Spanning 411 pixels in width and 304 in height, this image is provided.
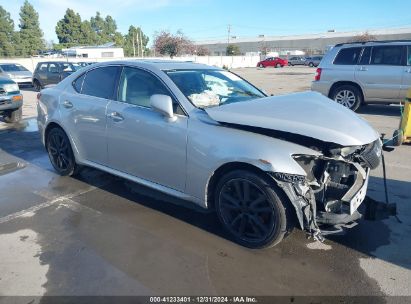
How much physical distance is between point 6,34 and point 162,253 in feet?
238

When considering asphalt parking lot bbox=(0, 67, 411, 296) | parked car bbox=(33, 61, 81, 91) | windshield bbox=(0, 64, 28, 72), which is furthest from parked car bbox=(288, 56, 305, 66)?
asphalt parking lot bbox=(0, 67, 411, 296)

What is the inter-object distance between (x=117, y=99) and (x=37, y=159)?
2887 mm

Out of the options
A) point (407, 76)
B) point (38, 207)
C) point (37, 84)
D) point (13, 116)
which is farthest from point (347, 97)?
point (37, 84)

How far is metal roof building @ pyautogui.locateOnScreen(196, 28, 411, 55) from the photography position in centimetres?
7265

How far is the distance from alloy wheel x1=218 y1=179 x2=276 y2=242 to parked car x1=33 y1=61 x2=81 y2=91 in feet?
52.7

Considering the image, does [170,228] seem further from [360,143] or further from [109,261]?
[360,143]

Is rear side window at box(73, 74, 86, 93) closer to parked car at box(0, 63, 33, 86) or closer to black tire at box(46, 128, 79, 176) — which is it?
black tire at box(46, 128, 79, 176)

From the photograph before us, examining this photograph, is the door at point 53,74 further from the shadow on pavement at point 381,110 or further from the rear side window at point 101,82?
the rear side window at point 101,82

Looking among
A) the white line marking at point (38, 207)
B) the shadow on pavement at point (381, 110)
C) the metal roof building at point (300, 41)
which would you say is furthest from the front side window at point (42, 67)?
the metal roof building at point (300, 41)

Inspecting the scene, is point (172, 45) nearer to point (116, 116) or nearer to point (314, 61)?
point (314, 61)

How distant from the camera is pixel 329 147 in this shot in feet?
10.1

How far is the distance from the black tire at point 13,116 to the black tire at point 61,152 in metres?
5.29

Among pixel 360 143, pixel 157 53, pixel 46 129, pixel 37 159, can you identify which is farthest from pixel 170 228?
pixel 157 53

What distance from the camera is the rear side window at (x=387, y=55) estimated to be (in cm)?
909
